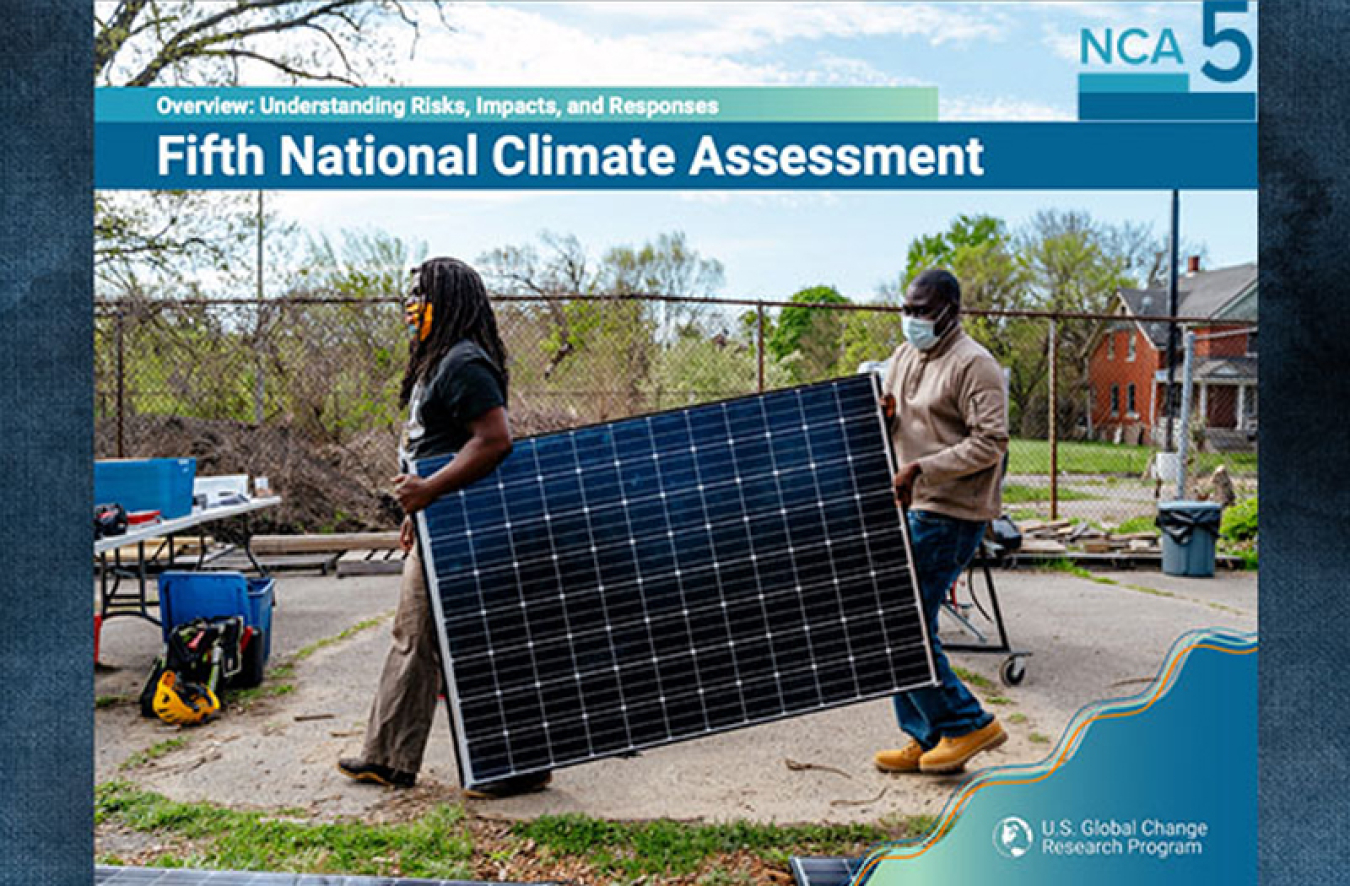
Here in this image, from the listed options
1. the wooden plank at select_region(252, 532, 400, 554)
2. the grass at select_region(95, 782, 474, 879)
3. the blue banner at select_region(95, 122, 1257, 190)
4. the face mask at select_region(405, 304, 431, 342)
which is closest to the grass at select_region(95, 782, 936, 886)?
the grass at select_region(95, 782, 474, 879)

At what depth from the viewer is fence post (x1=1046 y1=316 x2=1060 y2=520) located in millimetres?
6250

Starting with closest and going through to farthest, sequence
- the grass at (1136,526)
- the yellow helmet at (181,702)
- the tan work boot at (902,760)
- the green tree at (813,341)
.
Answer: the tan work boot at (902,760)
the yellow helmet at (181,702)
the green tree at (813,341)
the grass at (1136,526)

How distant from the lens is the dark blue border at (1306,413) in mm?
2148

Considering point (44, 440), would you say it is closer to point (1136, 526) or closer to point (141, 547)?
point (141, 547)

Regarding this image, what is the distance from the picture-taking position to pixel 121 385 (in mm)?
4855

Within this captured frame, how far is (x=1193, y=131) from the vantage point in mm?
2520

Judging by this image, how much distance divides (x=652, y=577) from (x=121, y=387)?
11.0 ft

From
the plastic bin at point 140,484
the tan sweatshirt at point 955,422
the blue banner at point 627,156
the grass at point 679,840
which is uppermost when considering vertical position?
the blue banner at point 627,156

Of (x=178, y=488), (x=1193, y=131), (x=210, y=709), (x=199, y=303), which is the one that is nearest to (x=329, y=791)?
(x=210, y=709)

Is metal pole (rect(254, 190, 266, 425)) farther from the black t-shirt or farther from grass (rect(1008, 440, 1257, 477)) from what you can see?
grass (rect(1008, 440, 1257, 477))

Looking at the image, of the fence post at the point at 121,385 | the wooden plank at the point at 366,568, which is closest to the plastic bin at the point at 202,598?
the fence post at the point at 121,385

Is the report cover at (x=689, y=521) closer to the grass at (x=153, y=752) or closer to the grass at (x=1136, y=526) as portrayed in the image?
the grass at (x=153, y=752)

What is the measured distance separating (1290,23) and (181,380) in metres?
4.95

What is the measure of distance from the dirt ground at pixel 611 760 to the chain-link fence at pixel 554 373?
115 centimetres
